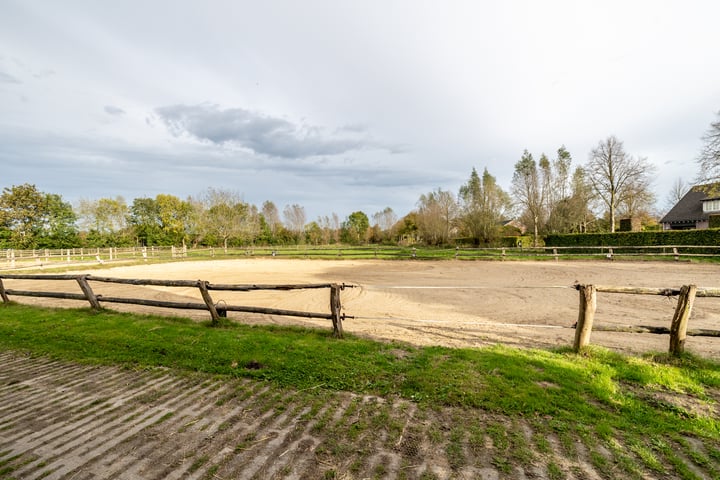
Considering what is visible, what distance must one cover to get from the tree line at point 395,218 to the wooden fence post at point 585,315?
2488cm

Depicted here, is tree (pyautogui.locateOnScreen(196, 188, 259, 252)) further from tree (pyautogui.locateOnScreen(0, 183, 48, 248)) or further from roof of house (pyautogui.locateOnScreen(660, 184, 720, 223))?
roof of house (pyautogui.locateOnScreen(660, 184, 720, 223))

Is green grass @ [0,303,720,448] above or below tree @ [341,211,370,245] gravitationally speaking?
below

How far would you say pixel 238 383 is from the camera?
13.4 ft

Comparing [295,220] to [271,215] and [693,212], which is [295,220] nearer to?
[271,215]

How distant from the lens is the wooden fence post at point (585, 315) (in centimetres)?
472

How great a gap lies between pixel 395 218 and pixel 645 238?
43487 mm

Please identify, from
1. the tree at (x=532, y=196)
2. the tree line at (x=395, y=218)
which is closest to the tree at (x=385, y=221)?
the tree line at (x=395, y=218)

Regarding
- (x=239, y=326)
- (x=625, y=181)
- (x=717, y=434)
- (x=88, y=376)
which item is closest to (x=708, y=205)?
(x=625, y=181)

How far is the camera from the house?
31.9 m

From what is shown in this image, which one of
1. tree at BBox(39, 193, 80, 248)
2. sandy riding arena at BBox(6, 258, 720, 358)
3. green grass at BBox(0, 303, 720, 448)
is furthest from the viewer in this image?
tree at BBox(39, 193, 80, 248)

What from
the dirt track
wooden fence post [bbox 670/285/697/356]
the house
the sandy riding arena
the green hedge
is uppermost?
the house

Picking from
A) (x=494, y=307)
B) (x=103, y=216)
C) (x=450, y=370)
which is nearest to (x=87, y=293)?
(x=450, y=370)

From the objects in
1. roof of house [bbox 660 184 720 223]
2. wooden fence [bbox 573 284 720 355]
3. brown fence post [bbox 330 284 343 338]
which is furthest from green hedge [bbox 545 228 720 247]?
brown fence post [bbox 330 284 343 338]

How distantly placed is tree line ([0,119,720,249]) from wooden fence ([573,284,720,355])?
78.6ft
